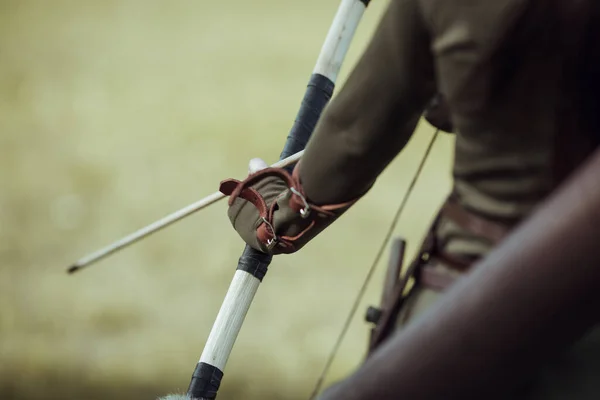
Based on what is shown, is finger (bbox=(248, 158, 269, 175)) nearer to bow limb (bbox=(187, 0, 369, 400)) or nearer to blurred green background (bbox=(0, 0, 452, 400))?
bow limb (bbox=(187, 0, 369, 400))

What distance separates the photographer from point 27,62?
98.3 inches

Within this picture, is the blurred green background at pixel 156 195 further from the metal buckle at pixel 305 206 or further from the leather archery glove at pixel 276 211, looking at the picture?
the metal buckle at pixel 305 206

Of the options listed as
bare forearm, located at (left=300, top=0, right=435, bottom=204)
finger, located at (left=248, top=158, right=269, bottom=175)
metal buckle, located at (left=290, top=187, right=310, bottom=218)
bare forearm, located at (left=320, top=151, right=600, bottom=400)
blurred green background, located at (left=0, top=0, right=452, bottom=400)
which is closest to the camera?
bare forearm, located at (left=320, top=151, right=600, bottom=400)

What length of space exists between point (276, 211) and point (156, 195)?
63.4 inches

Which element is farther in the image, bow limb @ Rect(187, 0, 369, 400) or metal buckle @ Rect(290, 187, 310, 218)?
bow limb @ Rect(187, 0, 369, 400)

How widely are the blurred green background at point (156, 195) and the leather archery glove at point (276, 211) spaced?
133 cm

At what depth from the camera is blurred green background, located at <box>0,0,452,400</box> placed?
2.20m

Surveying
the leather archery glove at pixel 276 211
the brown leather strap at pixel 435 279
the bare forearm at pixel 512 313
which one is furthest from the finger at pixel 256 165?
the bare forearm at pixel 512 313

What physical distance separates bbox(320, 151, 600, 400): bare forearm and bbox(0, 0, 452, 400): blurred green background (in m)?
1.68

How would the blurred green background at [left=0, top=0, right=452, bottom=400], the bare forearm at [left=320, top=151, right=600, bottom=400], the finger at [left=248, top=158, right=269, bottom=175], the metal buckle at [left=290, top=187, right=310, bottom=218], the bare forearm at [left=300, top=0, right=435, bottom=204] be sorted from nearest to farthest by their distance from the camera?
the bare forearm at [left=320, top=151, right=600, bottom=400] → the bare forearm at [left=300, top=0, right=435, bottom=204] → the metal buckle at [left=290, top=187, right=310, bottom=218] → the finger at [left=248, top=158, right=269, bottom=175] → the blurred green background at [left=0, top=0, right=452, bottom=400]

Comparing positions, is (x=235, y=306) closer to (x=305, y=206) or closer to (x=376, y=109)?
(x=305, y=206)

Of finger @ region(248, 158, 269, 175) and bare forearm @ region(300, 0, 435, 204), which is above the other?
finger @ region(248, 158, 269, 175)

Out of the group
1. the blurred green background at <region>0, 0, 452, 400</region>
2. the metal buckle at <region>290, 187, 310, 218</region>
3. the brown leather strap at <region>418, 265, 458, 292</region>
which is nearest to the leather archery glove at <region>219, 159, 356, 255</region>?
the metal buckle at <region>290, 187, 310, 218</region>

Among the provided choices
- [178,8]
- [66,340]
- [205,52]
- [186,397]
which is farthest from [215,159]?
[186,397]
